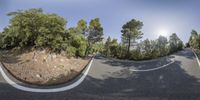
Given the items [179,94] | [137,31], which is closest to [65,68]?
[179,94]

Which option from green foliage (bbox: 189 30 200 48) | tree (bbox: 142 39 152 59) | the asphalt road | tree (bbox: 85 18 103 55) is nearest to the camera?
the asphalt road

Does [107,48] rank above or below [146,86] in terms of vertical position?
above

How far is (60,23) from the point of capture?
12.7 m

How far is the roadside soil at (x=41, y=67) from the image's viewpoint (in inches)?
301

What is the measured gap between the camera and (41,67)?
905 cm

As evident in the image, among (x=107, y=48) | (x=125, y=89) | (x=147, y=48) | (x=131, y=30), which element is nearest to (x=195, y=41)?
(x=147, y=48)

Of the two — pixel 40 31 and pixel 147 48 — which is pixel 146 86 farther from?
pixel 147 48

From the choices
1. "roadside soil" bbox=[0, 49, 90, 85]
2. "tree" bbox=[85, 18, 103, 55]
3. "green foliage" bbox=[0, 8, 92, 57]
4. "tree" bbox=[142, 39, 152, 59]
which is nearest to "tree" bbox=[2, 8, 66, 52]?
"green foliage" bbox=[0, 8, 92, 57]

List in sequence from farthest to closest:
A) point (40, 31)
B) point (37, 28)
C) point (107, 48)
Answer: point (107, 48)
point (37, 28)
point (40, 31)

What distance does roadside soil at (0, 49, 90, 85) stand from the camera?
765 cm

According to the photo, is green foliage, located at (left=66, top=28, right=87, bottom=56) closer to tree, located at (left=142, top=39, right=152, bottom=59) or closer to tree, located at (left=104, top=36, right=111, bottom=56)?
tree, located at (left=142, top=39, right=152, bottom=59)

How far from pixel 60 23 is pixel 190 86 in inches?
324

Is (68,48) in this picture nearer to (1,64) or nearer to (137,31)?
(1,64)

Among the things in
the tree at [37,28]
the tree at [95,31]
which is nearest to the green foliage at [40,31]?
the tree at [37,28]
